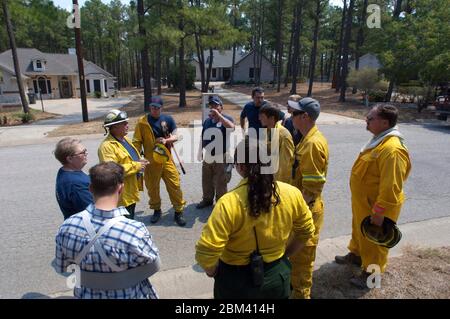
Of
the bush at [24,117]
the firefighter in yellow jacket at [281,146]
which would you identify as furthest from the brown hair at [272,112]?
the bush at [24,117]

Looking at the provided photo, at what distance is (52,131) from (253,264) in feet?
47.0

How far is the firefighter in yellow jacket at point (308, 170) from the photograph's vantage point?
2.80 meters

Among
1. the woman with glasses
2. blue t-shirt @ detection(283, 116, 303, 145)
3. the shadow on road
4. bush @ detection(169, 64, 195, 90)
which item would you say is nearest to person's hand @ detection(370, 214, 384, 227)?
blue t-shirt @ detection(283, 116, 303, 145)

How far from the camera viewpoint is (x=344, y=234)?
4477mm

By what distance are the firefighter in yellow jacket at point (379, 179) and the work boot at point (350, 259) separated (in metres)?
0.10

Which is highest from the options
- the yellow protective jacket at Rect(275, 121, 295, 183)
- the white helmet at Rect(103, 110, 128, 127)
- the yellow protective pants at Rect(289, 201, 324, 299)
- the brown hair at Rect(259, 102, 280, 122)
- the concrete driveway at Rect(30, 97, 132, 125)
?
the brown hair at Rect(259, 102, 280, 122)

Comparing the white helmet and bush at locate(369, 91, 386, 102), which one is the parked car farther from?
the white helmet

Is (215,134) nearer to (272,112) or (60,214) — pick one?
(272,112)

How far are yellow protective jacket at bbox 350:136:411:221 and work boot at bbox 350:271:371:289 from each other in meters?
0.69

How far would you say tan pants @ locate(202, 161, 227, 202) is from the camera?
201 inches

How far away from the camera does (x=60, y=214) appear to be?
5.09 meters

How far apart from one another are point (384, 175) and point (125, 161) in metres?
2.63

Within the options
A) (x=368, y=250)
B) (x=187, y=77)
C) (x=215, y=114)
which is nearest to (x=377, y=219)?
(x=368, y=250)
